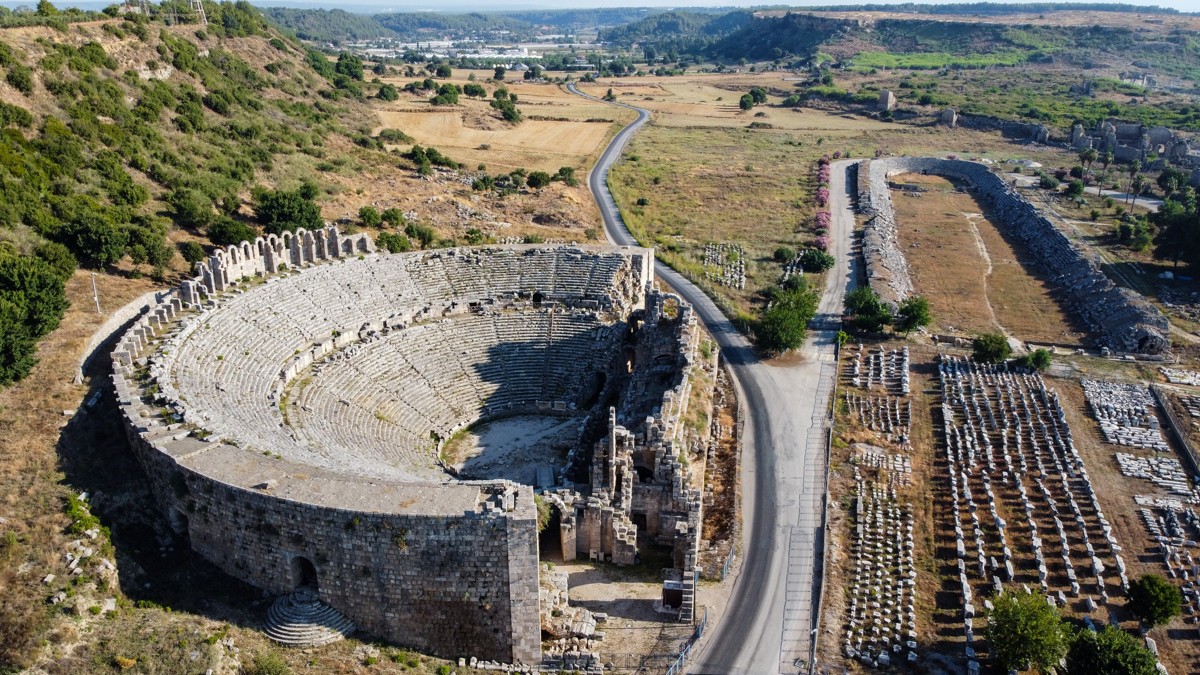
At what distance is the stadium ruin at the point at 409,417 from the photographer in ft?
101

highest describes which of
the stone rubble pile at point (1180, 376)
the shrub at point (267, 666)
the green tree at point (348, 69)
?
the green tree at point (348, 69)

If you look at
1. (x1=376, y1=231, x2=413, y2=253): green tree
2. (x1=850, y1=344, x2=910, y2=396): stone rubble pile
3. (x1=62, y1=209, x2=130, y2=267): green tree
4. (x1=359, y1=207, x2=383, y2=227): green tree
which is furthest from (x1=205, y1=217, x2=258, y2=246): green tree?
(x1=850, y1=344, x2=910, y2=396): stone rubble pile

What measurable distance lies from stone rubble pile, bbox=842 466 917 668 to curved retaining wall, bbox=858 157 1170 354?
3244 cm

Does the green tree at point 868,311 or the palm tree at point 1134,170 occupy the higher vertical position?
the palm tree at point 1134,170

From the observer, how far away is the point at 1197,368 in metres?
61.3

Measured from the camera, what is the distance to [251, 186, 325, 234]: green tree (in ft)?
225

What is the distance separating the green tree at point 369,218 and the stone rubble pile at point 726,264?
100 ft

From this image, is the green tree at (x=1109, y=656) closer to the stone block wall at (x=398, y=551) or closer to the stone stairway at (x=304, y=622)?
the stone block wall at (x=398, y=551)

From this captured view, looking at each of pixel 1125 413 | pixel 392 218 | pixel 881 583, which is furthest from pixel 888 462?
pixel 392 218

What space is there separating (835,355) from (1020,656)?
109 ft

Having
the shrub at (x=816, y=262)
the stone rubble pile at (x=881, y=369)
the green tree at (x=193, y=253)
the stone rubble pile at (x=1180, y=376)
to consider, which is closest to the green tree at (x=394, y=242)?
the green tree at (x=193, y=253)

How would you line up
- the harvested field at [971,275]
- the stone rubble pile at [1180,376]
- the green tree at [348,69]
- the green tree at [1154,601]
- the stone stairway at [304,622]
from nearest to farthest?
the stone stairway at [304,622], the green tree at [1154,601], the stone rubble pile at [1180,376], the harvested field at [971,275], the green tree at [348,69]

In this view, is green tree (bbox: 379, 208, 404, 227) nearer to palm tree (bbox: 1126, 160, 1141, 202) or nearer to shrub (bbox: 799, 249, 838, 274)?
shrub (bbox: 799, 249, 838, 274)

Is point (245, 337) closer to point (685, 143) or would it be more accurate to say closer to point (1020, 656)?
point (1020, 656)
